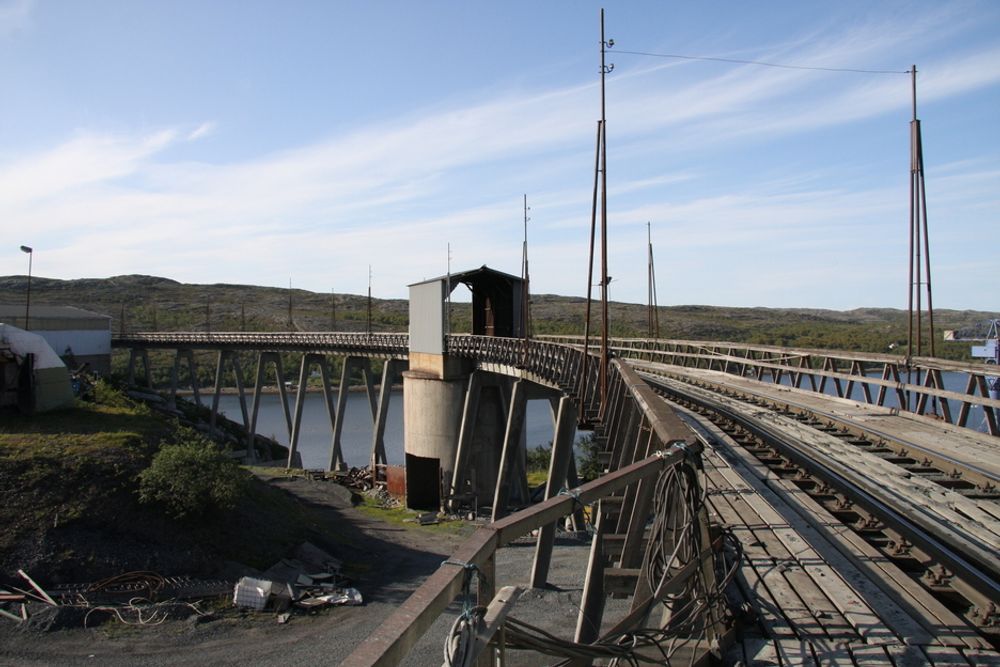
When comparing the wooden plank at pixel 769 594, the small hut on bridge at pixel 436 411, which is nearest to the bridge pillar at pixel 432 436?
the small hut on bridge at pixel 436 411

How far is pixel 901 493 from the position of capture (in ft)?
22.5

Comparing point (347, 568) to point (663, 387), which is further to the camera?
point (347, 568)

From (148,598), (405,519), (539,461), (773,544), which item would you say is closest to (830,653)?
(773,544)

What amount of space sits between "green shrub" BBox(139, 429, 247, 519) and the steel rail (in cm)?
1416

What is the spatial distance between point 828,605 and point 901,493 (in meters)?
3.35

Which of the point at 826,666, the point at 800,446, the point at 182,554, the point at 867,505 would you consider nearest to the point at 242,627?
the point at 182,554

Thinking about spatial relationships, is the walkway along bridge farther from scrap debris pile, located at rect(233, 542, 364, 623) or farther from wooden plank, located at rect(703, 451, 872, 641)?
scrap debris pile, located at rect(233, 542, 364, 623)

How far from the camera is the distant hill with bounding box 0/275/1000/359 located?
112875mm

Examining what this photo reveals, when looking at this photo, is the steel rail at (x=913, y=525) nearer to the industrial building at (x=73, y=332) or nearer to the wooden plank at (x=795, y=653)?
the wooden plank at (x=795, y=653)

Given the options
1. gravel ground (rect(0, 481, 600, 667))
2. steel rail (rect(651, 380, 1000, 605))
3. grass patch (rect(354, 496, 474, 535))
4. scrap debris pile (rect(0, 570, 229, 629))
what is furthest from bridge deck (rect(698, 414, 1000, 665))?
grass patch (rect(354, 496, 474, 535))

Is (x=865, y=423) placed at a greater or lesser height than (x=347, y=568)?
greater

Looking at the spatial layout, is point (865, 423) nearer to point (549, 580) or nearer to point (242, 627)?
point (549, 580)

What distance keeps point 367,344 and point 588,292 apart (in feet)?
75.5

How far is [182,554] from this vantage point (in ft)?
56.7
